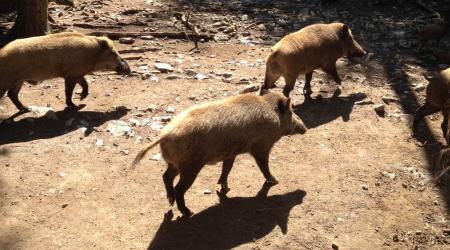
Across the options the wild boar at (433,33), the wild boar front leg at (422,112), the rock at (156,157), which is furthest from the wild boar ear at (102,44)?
the wild boar at (433,33)

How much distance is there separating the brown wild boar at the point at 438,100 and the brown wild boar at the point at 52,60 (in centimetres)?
438

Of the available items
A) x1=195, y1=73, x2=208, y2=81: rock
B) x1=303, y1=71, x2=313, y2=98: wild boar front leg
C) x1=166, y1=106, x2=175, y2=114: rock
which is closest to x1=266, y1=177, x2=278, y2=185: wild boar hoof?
x1=166, y1=106, x2=175, y2=114: rock

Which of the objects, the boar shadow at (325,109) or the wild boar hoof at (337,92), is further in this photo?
the wild boar hoof at (337,92)

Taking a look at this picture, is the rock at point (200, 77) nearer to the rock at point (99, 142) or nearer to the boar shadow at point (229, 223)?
the rock at point (99, 142)

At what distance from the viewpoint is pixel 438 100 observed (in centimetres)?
648

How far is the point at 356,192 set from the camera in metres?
5.55

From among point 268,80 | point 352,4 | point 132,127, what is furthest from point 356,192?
point 352,4

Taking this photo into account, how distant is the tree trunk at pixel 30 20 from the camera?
8.82 meters

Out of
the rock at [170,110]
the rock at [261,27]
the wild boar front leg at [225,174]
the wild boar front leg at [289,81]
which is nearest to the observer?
the wild boar front leg at [225,174]

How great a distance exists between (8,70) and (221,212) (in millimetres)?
3524

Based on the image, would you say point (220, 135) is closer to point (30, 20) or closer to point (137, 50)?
point (137, 50)

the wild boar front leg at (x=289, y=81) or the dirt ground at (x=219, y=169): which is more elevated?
the wild boar front leg at (x=289, y=81)

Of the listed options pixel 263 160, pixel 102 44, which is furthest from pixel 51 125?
pixel 263 160

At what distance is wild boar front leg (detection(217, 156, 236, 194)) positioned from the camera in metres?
5.38
